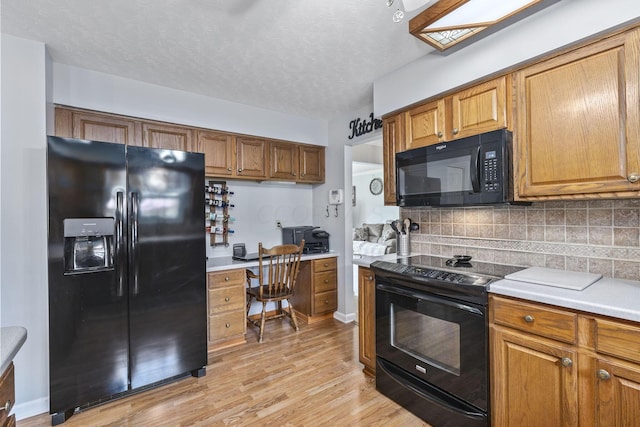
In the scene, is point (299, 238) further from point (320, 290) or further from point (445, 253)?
point (445, 253)

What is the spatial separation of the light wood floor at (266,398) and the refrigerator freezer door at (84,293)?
0.23m

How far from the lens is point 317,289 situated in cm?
351

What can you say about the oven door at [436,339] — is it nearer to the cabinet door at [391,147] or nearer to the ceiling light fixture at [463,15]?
the cabinet door at [391,147]

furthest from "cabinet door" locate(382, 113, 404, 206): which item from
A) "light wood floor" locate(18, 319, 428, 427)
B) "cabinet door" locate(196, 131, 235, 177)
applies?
"cabinet door" locate(196, 131, 235, 177)

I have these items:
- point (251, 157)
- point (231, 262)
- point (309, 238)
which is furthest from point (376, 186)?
point (231, 262)

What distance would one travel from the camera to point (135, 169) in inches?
82.9

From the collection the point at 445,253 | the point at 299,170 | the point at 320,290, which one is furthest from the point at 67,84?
the point at 445,253

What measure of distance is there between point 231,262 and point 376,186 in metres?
5.10

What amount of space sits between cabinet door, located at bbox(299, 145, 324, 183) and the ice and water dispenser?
6.99 feet

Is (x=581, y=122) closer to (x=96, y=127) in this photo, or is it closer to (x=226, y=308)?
(x=226, y=308)

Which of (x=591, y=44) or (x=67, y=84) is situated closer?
(x=591, y=44)

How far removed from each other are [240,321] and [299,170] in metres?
1.84

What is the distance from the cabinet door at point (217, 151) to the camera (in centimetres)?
295

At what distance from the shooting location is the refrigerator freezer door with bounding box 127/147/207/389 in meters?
2.11
